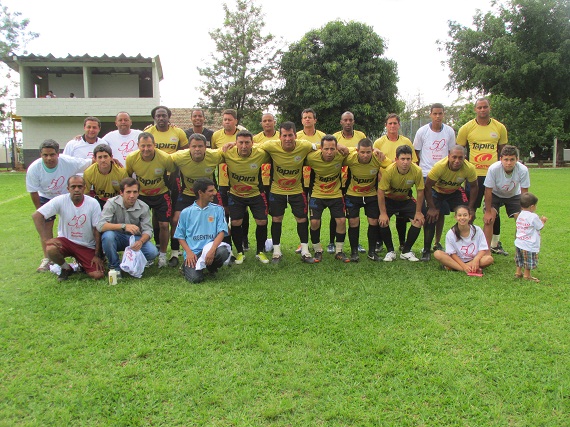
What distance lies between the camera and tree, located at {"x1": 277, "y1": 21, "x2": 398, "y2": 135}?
21.2 metres

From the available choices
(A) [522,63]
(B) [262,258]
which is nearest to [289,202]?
(B) [262,258]

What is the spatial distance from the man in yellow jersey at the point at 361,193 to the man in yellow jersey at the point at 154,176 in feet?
7.80

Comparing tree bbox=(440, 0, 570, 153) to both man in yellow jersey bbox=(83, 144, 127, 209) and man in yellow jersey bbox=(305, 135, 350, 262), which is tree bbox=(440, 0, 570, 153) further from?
man in yellow jersey bbox=(83, 144, 127, 209)

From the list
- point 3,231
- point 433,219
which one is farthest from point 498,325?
point 3,231

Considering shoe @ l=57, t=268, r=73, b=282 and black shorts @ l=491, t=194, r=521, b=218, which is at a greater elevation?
black shorts @ l=491, t=194, r=521, b=218

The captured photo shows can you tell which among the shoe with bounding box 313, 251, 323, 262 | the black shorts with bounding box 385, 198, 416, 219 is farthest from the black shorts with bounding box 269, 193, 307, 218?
the black shorts with bounding box 385, 198, 416, 219

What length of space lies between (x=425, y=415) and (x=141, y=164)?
432cm

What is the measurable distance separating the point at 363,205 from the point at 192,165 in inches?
92.9

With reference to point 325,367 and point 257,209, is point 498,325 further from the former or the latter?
point 257,209

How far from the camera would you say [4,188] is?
1498 centimetres

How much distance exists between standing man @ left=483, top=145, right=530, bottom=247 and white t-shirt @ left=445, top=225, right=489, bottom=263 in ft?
1.87

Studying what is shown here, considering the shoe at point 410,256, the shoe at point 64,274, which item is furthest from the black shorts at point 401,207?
the shoe at point 64,274

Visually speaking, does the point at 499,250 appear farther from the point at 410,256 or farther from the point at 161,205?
the point at 161,205

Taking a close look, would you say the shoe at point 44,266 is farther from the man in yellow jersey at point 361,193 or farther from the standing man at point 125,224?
the man in yellow jersey at point 361,193
